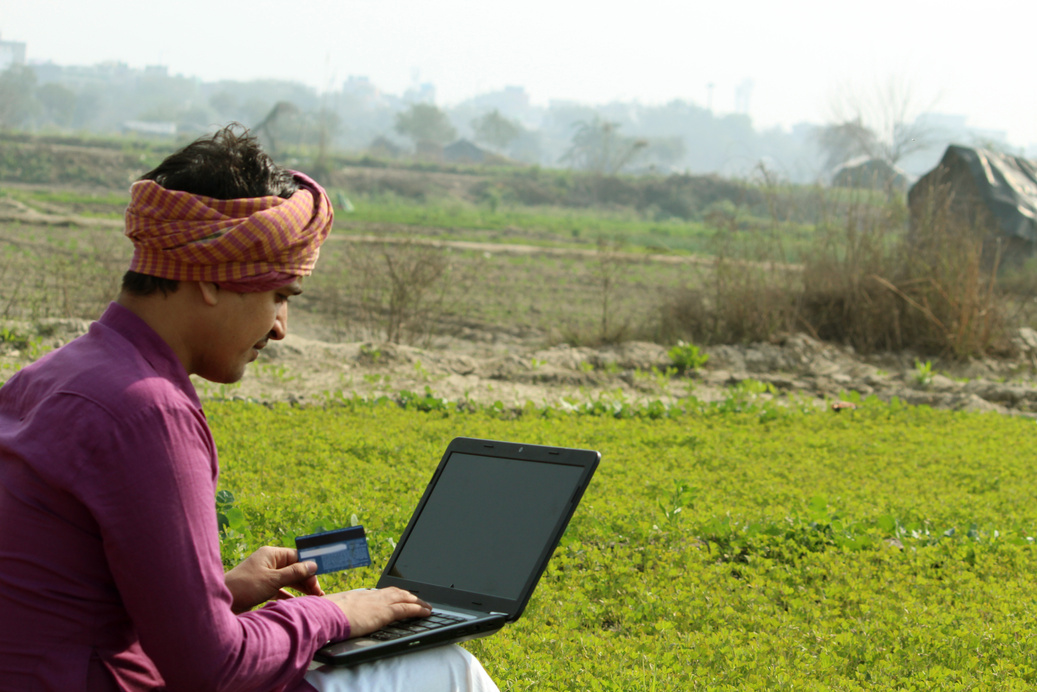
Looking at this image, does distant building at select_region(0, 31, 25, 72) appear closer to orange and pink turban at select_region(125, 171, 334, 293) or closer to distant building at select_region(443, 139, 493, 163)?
distant building at select_region(443, 139, 493, 163)

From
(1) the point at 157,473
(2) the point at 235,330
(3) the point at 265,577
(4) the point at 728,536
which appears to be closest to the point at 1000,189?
(4) the point at 728,536

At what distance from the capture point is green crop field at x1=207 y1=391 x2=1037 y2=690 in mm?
3379

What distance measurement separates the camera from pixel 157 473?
147 cm

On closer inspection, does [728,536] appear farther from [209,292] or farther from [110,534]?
[110,534]

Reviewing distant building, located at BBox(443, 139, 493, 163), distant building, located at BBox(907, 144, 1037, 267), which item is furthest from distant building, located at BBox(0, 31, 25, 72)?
distant building, located at BBox(907, 144, 1037, 267)

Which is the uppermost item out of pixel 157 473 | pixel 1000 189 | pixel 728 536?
pixel 1000 189

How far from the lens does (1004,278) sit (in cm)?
1557

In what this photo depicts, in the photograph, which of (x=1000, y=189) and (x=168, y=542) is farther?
(x=1000, y=189)

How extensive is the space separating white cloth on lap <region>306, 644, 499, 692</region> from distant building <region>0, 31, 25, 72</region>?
149 m

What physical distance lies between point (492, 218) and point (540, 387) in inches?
1210

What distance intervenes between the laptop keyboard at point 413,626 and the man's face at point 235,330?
2.05 ft

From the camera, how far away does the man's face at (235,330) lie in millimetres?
1733

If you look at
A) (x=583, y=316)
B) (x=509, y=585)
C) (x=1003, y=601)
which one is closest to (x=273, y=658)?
(x=509, y=585)

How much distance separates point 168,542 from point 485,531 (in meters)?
1.01
